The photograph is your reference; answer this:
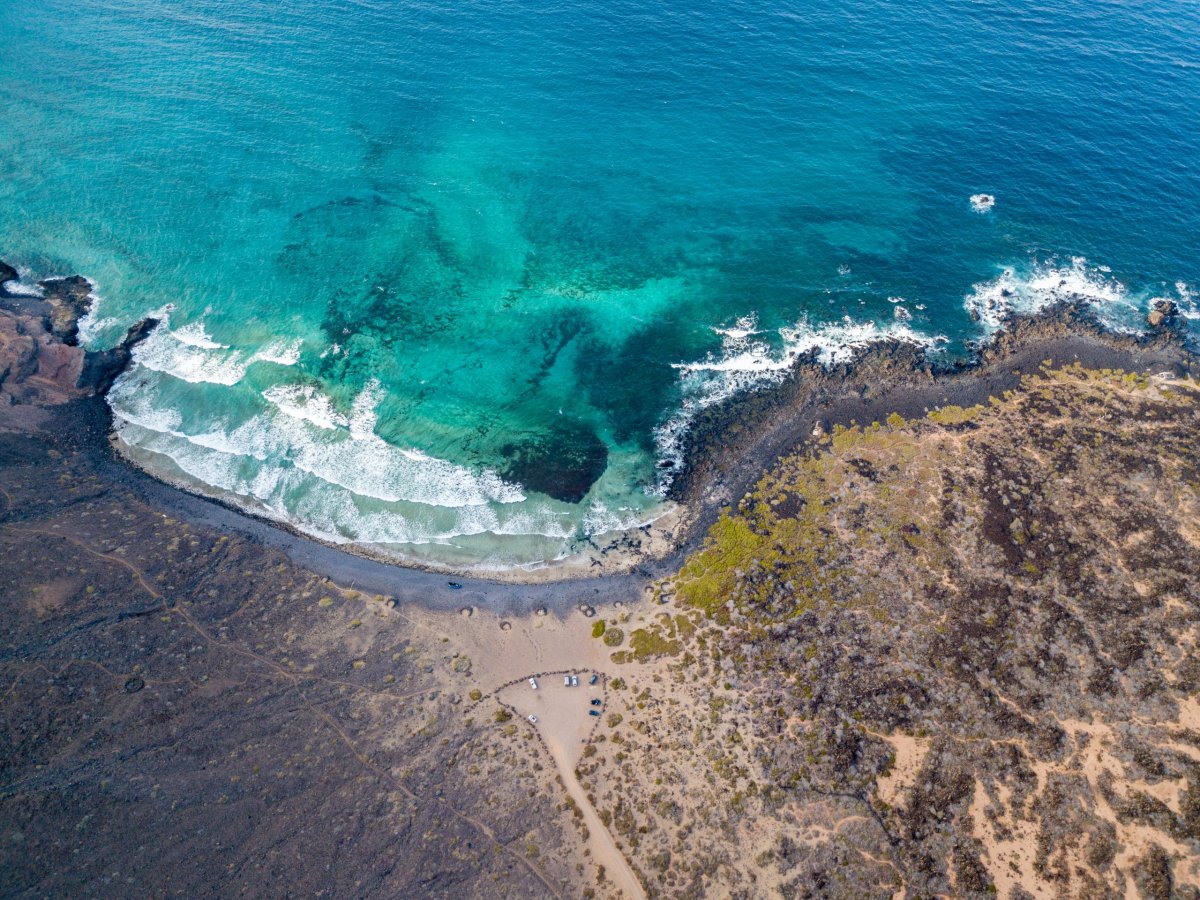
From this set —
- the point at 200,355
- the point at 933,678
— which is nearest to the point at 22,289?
the point at 200,355

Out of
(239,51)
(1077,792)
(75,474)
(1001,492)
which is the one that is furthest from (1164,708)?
Result: (239,51)

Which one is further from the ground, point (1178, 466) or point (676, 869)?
point (1178, 466)

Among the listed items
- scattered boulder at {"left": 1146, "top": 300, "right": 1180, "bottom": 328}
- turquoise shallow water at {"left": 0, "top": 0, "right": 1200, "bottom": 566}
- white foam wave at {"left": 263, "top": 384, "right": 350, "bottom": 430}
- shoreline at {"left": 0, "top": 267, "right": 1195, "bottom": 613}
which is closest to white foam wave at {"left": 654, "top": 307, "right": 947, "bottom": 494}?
turquoise shallow water at {"left": 0, "top": 0, "right": 1200, "bottom": 566}

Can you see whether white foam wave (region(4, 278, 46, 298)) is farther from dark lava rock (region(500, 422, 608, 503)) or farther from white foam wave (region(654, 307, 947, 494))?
white foam wave (region(654, 307, 947, 494))

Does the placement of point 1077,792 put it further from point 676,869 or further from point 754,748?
point 676,869

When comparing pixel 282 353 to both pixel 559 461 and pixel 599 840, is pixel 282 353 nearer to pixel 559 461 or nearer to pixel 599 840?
pixel 559 461

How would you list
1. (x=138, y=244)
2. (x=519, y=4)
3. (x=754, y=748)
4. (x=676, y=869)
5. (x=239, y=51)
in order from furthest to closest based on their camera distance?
(x=519, y=4)
(x=239, y=51)
(x=138, y=244)
(x=754, y=748)
(x=676, y=869)

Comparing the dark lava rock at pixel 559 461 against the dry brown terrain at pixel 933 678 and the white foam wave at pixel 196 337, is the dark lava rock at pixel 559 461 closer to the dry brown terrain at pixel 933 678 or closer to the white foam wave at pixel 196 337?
the dry brown terrain at pixel 933 678
